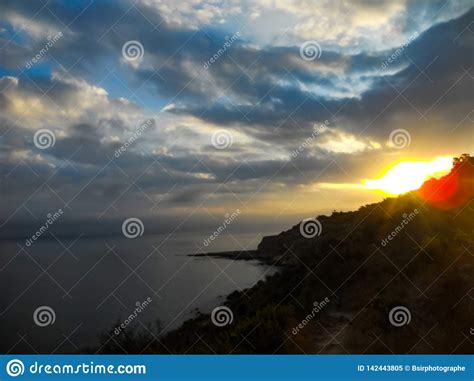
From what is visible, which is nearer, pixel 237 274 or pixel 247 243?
pixel 247 243

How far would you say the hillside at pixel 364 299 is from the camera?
1170 cm

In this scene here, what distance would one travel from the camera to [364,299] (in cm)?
1504

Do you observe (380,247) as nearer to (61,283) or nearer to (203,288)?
(203,288)

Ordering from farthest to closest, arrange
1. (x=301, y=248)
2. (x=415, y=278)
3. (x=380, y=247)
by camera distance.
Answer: (x=301, y=248) < (x=380, y=247) < (x=415, y=278)

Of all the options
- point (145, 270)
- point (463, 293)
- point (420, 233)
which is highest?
point (420, 233)

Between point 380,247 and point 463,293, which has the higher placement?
point 380,247

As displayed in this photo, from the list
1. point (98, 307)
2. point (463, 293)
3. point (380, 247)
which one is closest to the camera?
point (463, 293)

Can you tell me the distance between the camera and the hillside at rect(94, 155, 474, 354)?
1170 cm

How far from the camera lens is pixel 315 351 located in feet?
35.8

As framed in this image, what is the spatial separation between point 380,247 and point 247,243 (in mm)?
6571

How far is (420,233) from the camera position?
2064 cm
